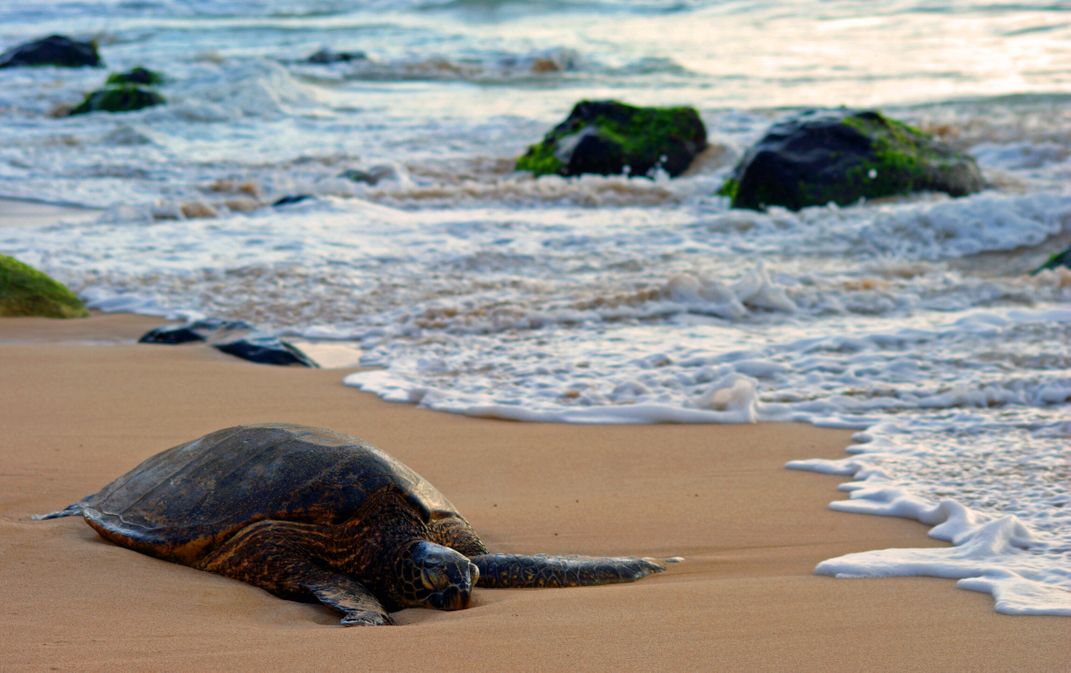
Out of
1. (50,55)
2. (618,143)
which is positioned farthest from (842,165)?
(50,55)

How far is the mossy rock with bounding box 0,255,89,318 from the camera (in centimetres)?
686

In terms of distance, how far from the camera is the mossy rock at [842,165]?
10.2 meters

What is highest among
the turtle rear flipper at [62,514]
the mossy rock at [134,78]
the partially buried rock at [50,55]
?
the partially buried rock at [50,55]

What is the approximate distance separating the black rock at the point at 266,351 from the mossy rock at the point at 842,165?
18.1ft

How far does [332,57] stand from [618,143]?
14.9 meters

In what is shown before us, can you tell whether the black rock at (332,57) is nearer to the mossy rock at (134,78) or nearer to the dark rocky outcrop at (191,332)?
the mossy rock at (134,78)

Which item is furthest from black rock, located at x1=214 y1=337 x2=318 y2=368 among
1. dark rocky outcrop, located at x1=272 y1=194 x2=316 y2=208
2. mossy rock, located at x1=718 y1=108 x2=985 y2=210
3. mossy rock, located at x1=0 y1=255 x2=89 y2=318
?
mossy rock, located at x1=718 y1=108 x2=985 y2=210

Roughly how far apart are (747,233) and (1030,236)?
2235 mm

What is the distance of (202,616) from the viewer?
2729 mm

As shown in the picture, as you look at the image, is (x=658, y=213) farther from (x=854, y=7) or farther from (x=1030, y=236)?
(x=854, y=7)

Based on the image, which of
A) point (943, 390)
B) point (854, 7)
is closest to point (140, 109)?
point (943, 390)

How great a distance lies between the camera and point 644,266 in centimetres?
823

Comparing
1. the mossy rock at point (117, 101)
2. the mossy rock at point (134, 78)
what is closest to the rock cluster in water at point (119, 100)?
the mossy rock at point (117, 101)

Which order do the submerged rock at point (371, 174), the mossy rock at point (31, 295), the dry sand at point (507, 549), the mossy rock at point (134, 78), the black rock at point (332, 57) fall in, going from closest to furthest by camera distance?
the dry sand at point (507, 549) < the mossy rock at point (31, 295) < the submerged rock at point (371, 174) < the mossy rock at point (134, 78) < the black rock at point (332, 57)
